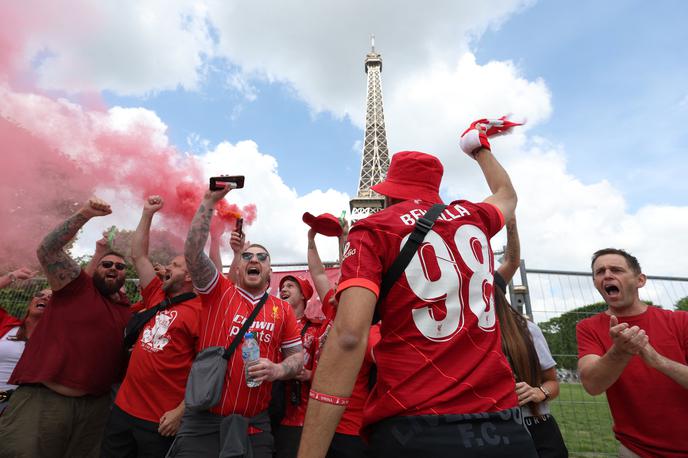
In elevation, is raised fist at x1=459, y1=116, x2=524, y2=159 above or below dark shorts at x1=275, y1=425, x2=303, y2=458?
above

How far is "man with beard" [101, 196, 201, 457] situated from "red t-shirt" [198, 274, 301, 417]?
525mm

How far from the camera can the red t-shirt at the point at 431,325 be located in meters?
1.69

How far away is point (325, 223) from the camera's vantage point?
4.45 meters

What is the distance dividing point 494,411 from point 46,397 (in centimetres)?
415

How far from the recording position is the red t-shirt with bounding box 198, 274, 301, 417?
3.23 m

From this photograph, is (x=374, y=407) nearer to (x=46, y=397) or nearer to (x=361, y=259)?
(x=361, y=259)

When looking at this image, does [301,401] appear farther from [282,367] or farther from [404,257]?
[404,257]

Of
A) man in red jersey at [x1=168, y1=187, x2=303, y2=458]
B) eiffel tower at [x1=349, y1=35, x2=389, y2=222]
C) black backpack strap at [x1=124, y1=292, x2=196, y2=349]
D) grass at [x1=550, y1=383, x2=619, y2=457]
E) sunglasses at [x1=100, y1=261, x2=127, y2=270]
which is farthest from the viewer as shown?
eiffel tower at [x1=349, y1=35, x2=389, y2=222]

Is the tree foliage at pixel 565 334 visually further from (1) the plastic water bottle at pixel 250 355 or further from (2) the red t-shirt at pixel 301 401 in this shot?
(1) the plastic water bottle at pixel 250 355

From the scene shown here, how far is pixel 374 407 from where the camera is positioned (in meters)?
1.75

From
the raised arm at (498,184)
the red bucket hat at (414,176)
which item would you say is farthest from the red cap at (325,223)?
the red bucket hat at (414,176)

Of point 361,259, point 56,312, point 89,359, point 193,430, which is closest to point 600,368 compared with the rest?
point 361,259

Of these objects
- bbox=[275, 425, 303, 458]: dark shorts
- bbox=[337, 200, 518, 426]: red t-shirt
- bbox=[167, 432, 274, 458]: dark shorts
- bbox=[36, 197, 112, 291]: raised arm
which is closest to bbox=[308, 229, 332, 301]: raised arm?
bbox=[275, 425, 303, 458]: dark shorts

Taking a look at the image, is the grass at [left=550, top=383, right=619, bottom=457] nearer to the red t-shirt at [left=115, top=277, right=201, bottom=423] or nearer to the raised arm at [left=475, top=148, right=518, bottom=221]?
the raised arm at [left=475, top=148, right=518, bottom=221]
